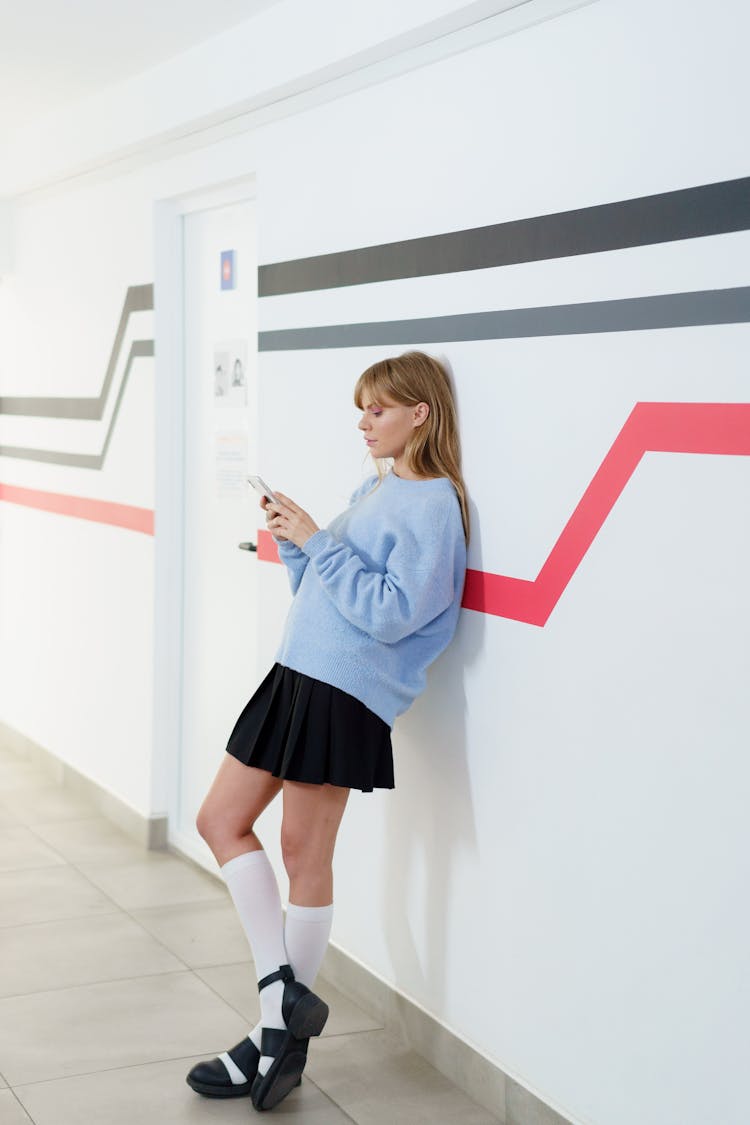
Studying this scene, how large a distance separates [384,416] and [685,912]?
1247mm

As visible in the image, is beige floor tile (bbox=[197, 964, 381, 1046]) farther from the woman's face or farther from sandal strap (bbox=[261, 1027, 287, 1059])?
the woman's face

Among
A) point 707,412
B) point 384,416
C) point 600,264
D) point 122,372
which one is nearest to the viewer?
point 707,412

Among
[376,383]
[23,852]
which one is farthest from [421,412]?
[23,852]

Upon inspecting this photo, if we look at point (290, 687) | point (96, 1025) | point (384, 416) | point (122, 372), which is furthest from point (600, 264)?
point (122, 372)

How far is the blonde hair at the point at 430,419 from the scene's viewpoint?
2.90 metres

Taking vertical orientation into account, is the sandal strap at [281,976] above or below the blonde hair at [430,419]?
below

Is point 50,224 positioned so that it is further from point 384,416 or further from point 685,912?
point 685,912

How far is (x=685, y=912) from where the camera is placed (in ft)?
7.63

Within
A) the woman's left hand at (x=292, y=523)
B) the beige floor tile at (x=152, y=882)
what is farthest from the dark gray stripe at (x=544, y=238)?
the beige floor tile at (x=152, y=882)

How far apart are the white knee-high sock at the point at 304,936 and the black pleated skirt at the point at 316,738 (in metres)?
0.33

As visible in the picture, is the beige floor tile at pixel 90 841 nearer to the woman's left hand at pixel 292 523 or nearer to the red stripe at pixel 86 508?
the red stripe at pixel 86 508

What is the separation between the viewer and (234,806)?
2990mm

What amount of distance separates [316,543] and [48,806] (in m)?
2.79

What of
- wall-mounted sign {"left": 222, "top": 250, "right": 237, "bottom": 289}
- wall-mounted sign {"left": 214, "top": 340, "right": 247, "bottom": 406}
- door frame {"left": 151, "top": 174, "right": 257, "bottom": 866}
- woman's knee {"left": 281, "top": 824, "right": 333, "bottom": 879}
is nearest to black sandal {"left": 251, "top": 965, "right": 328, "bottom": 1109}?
woman's knee {"left": 281, "top": 824, "right": 333, "bottom": 879}
